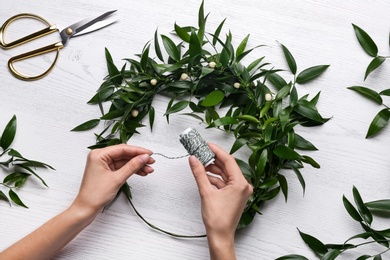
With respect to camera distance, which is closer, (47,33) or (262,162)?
(262,162)

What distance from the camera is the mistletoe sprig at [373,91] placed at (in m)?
1.15

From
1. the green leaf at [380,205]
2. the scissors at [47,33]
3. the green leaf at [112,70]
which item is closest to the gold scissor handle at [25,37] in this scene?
the scissors at [47,33]

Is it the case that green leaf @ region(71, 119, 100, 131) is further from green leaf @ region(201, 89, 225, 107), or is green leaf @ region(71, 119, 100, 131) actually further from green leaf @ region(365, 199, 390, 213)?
green leaf @ region(365, 199, 390, 213)

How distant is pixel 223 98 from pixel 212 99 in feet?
0.16

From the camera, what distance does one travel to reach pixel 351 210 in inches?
44.2

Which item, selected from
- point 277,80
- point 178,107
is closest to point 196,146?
point 178,107

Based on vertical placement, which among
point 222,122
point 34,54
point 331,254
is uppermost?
point 34,54

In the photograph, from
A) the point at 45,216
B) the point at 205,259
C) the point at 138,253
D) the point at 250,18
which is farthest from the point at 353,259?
the point at 45,216

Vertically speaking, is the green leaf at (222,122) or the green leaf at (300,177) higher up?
the green leaf at (222,122)

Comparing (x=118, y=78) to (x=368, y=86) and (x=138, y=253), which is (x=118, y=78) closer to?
(x=138, y=253)

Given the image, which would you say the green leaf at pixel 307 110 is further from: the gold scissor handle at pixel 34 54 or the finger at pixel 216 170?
the gold scissor handle at pixel 34 54

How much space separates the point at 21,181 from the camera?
1177 millimetres

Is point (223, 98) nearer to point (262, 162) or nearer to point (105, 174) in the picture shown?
point (262, 162)

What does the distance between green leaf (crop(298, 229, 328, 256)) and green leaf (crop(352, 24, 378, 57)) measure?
0.40 metres
